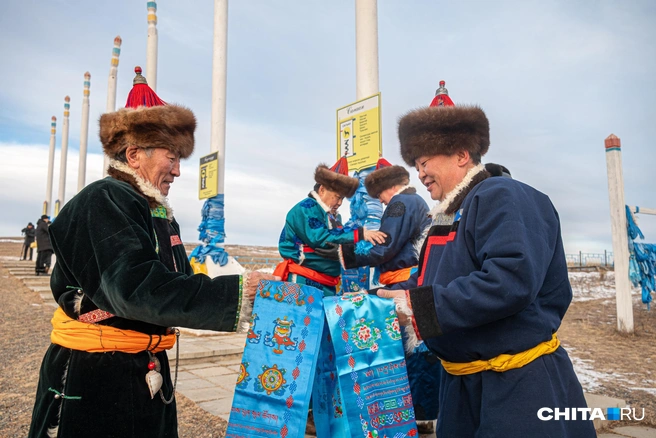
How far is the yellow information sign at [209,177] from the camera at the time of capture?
796cm

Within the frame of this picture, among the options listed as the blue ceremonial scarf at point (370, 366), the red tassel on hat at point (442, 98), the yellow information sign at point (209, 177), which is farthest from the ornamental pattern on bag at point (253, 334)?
the yellow information sign at point (209, 177)

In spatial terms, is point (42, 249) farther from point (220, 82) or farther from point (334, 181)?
point (334, 181)

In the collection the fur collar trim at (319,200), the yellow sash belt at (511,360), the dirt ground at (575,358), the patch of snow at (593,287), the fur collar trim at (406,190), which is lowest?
the dirt ground at (575,358)

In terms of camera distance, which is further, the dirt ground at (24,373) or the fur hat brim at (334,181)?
the fur hat brim at (334,181)

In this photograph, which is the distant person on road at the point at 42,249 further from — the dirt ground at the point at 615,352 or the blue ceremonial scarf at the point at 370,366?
the blue ceremonial scarf at the point at 370,366

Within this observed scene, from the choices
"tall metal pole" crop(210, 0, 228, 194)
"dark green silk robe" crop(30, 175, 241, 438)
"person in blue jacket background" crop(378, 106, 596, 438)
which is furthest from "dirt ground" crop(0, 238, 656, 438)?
"tall metal pole" crop(210, 0, 228, 194)

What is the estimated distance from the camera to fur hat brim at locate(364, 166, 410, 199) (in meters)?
4.19

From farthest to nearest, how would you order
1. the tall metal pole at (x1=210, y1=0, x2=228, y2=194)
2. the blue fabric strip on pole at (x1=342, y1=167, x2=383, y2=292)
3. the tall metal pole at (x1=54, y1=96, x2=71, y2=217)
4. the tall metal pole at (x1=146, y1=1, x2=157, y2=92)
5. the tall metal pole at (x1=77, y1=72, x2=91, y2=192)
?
the tall metal pole at (x1=54, y1=96, x2=71, y2=217) → the tall metal pole at (x1=77, y1=72, x2=91, y2=192) → the tall metal pole at (x1=146, y1=1, x2=157, y2=92) → the tall metal pole at (x1=210, y1=0, x2=228, y2=194) → the blue fabric strip on pole at (x1=342, y1=167, x2=383, y2=292)

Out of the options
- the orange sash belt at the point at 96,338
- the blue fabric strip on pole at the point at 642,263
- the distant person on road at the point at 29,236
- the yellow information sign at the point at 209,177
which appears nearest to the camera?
the orange sash belt at the point at 96,338

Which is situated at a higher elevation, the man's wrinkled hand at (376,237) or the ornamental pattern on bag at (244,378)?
the man's wrinkled hand at (376,237)

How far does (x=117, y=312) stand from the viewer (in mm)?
1663

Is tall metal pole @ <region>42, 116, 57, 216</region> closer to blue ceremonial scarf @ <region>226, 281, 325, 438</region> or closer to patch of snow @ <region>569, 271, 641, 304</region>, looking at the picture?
patch of snow @ <region>569, 271, 641, 304</region>

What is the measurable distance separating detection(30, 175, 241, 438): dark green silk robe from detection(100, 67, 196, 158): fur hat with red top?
30cm

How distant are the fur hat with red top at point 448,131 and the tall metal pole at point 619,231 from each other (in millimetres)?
7250
